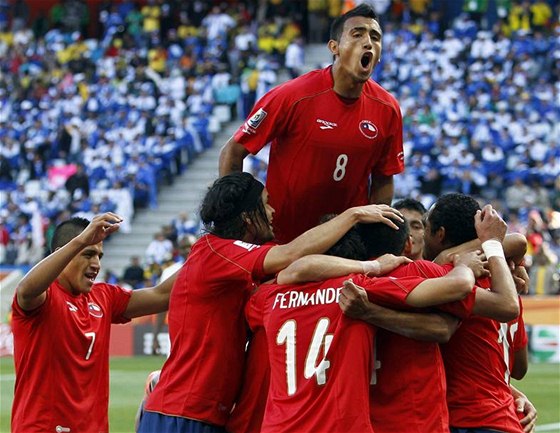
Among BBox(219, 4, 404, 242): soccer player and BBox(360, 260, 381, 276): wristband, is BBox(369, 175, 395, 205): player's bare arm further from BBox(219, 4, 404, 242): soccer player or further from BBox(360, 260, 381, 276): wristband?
BBox(360, 260, 381, 276): wristband

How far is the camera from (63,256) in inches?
239

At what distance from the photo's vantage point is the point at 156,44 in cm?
3253

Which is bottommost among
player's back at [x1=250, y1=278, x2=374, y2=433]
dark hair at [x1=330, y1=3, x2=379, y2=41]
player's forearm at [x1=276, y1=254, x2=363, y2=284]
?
player's back at [x1=250, y1=278, x2=374, y2=433]

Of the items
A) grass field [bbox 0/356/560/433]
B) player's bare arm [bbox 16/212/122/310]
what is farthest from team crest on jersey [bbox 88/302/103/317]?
grass field [bbox 0/356/560/433]

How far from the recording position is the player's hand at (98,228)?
6.02m

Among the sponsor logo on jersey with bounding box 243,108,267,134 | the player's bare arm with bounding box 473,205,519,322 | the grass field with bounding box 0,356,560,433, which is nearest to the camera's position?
the player's bare arm with bounding box 473,205,519,322

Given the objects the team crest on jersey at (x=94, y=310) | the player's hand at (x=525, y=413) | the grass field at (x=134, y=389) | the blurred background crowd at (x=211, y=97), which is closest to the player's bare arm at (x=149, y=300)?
the team crest on jersey at (x=94, y=310)

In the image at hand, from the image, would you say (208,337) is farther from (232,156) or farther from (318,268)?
(232,156)

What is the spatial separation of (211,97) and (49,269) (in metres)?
23.4

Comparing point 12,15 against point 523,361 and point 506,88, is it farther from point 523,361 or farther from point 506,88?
point 523,361

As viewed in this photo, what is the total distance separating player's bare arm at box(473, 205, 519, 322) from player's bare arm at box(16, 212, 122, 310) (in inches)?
70.6

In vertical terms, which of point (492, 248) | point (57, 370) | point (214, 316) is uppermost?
point (492, 248)

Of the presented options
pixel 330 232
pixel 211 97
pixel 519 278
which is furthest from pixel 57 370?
pixel 211 97

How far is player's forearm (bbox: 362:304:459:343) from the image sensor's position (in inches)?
206
